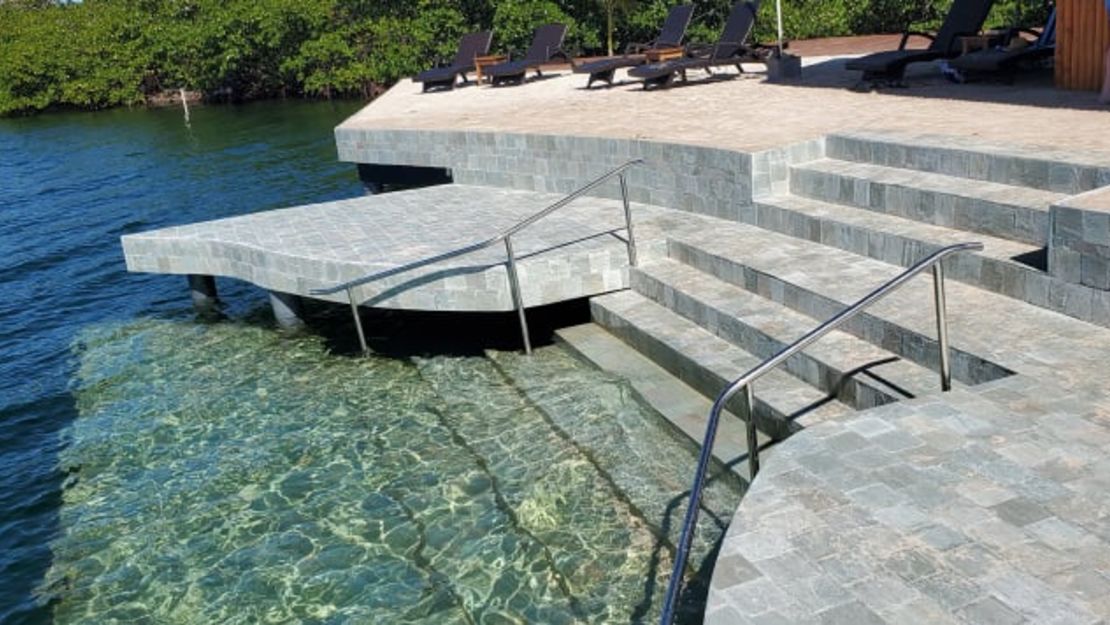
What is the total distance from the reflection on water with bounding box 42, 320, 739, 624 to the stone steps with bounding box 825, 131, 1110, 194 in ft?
11.1

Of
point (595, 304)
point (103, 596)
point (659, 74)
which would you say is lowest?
point (103, 596)

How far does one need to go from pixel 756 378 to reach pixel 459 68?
18.7m

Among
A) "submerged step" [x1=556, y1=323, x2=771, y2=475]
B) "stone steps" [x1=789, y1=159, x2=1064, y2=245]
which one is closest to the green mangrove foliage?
"stone steps" [x1=789, y1=159, x2=1064, y2=245]

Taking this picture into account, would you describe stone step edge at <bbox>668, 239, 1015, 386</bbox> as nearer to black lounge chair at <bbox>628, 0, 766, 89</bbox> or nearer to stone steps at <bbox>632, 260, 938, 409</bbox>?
stone steps at <bbox>632, 260, 938, 409</bbox>

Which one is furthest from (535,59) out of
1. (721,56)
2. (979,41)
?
(979,41)

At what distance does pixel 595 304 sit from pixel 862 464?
495 centimetres

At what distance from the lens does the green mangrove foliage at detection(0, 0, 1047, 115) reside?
84.8 ft

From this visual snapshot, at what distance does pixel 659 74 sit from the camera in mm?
16594

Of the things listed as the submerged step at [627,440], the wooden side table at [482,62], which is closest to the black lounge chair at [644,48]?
the wooden side table at [482,62]

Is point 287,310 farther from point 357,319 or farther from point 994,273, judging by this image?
point 994,273

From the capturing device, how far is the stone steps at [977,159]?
7660 mm

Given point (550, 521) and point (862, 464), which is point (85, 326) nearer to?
point (550, 521)

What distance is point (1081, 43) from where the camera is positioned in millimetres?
11156

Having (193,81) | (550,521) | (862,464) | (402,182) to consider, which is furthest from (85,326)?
(193,81)
